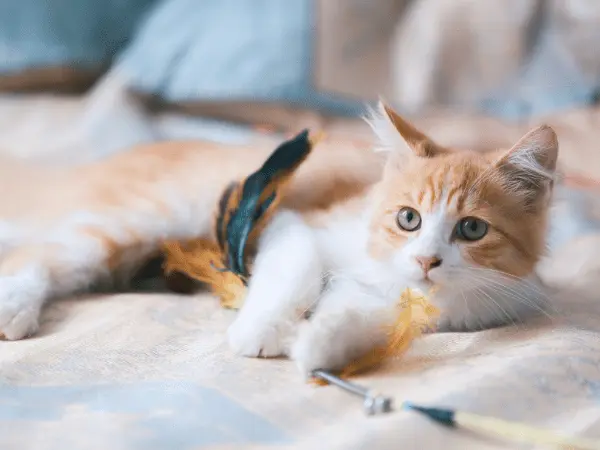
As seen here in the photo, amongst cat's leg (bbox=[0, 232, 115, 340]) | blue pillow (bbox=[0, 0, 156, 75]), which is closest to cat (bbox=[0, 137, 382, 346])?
cat's leg (bbox=[0, 232, 115, 340])

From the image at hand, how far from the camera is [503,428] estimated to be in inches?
28.5

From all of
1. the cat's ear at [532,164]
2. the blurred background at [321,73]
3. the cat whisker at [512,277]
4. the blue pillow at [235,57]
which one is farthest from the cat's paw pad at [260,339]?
the blue pillow at [235,57]

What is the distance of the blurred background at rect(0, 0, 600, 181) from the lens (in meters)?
1.94

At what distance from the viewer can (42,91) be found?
2.60 metres

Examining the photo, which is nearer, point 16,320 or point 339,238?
point 16,320

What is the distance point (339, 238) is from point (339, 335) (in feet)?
1.07

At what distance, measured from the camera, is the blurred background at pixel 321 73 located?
1.94 metres

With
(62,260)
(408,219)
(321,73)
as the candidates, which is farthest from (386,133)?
(321,73)

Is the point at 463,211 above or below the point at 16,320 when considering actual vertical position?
above

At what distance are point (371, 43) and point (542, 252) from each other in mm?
1177

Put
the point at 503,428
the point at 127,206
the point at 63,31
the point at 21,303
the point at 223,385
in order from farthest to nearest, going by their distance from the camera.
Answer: the point at 63,31
the point at 127,206
the point at 21,303
the point at 223,385
the point at 503,428

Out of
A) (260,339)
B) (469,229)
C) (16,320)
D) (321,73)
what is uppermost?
(321,73)

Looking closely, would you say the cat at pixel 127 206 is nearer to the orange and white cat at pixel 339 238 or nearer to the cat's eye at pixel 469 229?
the orange and white cat at pixel 339 238

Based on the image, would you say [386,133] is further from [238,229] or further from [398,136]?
[238,229]
